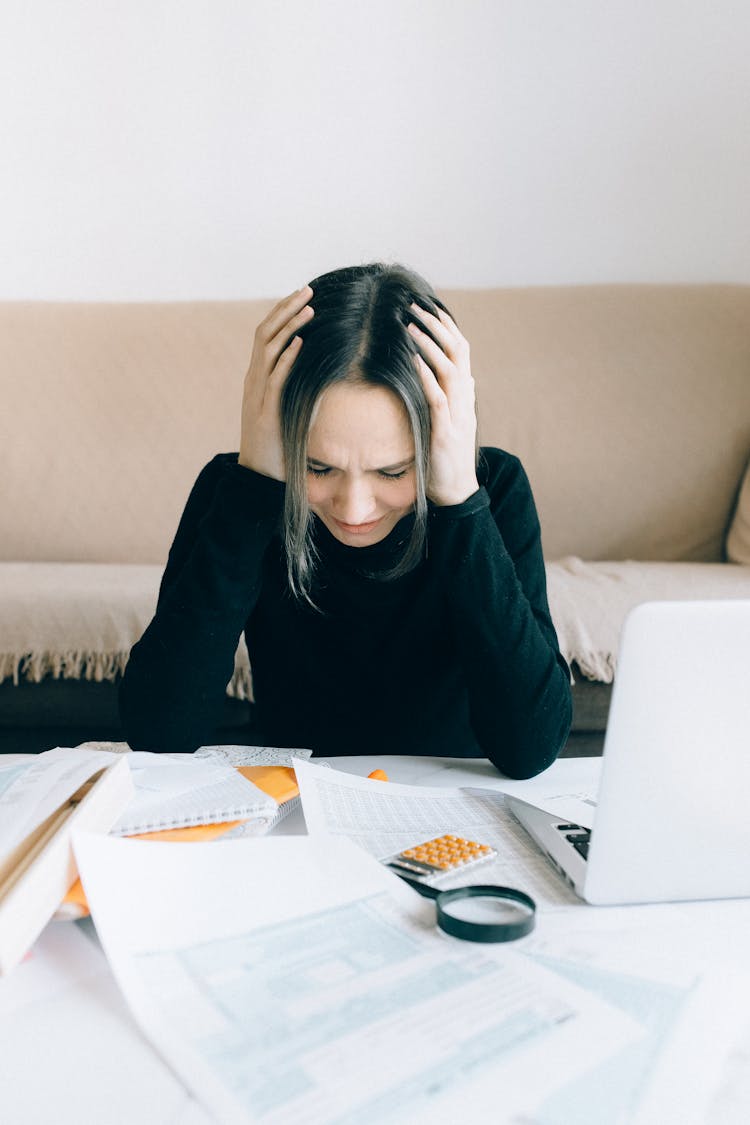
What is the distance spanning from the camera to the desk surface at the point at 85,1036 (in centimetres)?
41

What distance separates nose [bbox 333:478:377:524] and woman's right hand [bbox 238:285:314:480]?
0.07 m

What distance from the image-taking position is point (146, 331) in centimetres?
228

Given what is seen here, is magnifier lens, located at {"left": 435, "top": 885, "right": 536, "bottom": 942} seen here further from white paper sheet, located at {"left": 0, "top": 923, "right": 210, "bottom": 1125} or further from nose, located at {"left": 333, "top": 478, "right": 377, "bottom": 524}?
nose, located at {"left": 333, "top": 478, "right": 377, "bottom": 524}

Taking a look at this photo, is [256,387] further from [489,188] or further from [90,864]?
[489,188]

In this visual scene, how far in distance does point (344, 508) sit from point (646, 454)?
4.70 ft

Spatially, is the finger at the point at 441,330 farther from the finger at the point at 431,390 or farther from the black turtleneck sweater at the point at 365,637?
the black turtleneck sweater at the point at 365,637

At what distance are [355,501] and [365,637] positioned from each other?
0.68 feet

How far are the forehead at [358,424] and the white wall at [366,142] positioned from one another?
5.63 feet

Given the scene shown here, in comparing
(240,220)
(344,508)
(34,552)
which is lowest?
(34,552)

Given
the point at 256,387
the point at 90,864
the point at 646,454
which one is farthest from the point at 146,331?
the point at 90,864

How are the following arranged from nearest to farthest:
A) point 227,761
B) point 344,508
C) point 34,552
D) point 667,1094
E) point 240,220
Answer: point 667,1094 < point 227,761 < point 344,508 < point 34,552 < point 240,220

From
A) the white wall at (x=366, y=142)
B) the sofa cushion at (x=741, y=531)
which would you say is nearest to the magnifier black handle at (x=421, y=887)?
the sofa cushion at (x=741, y=531)

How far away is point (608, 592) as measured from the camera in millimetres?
1799

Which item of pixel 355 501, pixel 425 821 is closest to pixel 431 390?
pixel 355 501
